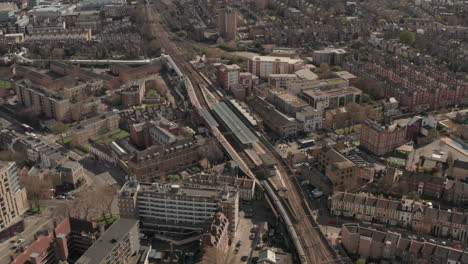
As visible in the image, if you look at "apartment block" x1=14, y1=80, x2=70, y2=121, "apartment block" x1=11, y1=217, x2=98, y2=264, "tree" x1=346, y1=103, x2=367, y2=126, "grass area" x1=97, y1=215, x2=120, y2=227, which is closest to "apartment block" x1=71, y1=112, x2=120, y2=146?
"apartment block" x1=14, y1=80, x2=70, y2=121

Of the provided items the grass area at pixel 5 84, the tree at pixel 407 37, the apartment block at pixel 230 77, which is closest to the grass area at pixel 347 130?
the apartment block at pixel 230 77

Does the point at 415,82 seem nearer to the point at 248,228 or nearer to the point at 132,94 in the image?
the point at 248,228

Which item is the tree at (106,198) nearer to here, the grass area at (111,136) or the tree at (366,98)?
the grass area at (111,136)

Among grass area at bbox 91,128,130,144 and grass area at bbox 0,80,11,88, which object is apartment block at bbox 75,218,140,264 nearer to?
grass area at bbox 91,128,130,144

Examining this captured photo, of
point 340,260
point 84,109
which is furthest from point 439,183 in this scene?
point 84,109

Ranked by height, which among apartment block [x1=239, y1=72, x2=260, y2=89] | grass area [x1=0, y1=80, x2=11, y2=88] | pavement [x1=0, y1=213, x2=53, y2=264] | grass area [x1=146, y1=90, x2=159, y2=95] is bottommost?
pavement [x1=0, y1=213, x2=53, y2=264]

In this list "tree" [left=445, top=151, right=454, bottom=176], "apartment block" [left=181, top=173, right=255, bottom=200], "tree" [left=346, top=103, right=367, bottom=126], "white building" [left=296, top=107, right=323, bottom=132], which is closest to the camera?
"apartment block" [left=181, top=173, right=255, bottom=200]

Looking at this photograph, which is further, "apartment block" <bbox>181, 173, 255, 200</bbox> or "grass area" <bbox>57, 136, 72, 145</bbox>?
"grass area" <bbox>57, 136, 72, 145</bbox>

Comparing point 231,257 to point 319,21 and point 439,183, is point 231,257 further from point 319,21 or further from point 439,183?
point 319,21

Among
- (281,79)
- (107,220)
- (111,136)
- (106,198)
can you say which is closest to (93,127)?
(111,136)
